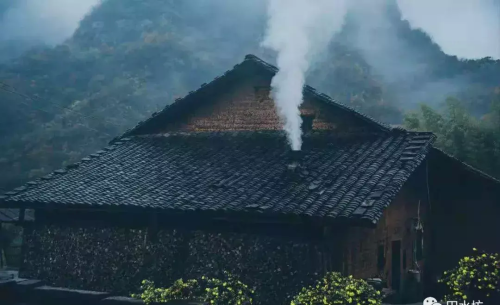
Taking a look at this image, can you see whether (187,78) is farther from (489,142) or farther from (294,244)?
(294,244)

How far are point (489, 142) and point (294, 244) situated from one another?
19344mm

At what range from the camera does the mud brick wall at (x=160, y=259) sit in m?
11.0

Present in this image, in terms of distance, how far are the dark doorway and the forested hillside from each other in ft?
48.6

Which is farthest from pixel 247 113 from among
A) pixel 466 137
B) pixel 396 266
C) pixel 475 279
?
pixel 466 137

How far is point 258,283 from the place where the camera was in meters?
11.3

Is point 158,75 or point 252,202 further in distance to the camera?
point 158,75

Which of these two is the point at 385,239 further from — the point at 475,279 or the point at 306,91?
the point at 306,91

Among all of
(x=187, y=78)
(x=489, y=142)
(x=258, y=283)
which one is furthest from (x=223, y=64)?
(x=258, y=283)

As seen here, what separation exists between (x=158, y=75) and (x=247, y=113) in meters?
43.1

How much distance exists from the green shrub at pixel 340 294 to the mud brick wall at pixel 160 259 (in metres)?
0.62

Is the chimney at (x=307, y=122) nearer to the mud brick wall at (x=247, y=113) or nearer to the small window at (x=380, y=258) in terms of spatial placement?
the mud brick wall at (x=247, y=113)

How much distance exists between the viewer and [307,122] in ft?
48.2

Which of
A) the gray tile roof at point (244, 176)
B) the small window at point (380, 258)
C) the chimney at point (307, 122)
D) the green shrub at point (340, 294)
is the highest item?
the chimney at point (307, 122)

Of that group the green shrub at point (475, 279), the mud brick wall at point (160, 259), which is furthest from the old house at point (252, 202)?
the green shrub at point (475, 279)
